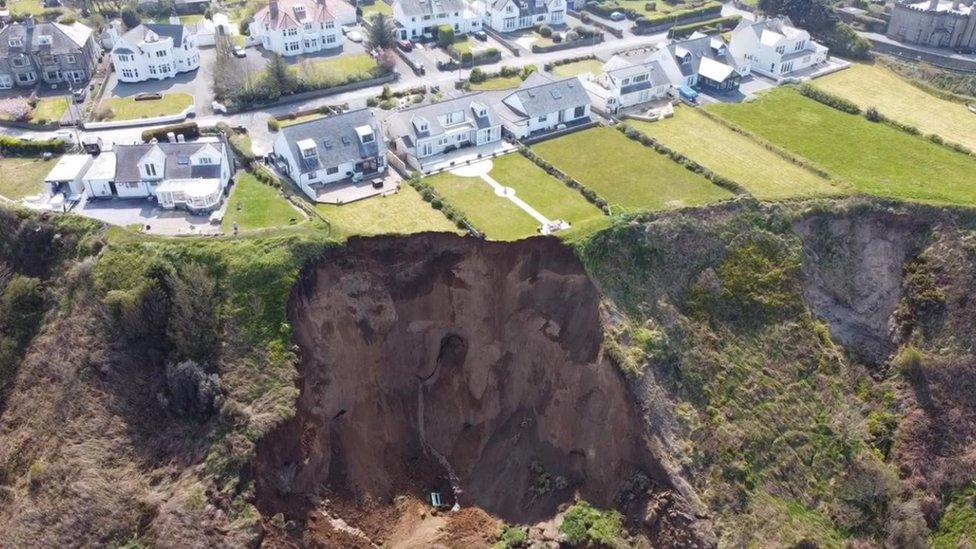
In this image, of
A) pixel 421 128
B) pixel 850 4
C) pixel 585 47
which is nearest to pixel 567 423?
pixel 421 128

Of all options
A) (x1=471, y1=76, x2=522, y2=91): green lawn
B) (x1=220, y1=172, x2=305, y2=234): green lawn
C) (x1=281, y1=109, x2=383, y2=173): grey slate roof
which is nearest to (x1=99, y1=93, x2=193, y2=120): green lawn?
(x1=220, y1=172, x2=305, y2=234): green lawn

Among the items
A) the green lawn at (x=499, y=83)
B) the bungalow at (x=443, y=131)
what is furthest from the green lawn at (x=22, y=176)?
the green lawn at (x=499, y=83)

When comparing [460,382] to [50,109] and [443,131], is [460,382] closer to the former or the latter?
[443,131]

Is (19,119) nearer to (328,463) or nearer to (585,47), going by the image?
(328,463)

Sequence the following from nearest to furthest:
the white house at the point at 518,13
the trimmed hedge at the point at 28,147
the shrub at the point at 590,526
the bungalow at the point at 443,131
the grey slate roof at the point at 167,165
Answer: the shrub at the point at 590,526 < the grey slate roof at the point at 167,165 < the trimmed hedge at the point at 28,147 < the bungalow at the point at 443,131 < the white house at the point at 518,13

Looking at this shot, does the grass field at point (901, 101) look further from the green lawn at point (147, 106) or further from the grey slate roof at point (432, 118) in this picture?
the green lawn at point (147, 106)

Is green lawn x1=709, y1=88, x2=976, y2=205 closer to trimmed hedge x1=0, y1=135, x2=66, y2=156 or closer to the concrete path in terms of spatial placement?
the concrete path
